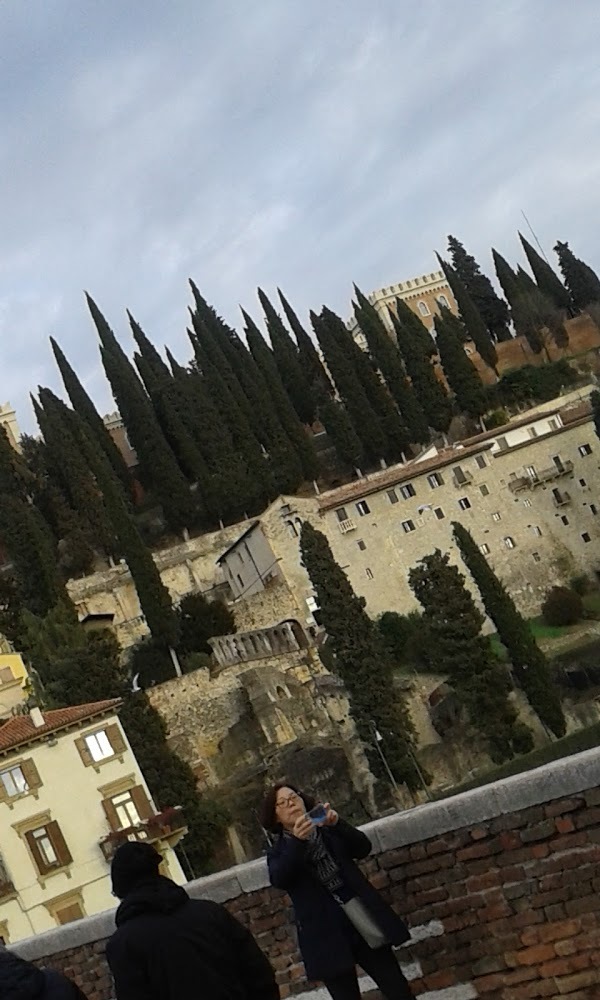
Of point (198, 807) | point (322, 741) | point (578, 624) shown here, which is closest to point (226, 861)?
point (198, 807)

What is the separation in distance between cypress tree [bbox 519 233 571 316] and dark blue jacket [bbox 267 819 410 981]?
8970 centimetres

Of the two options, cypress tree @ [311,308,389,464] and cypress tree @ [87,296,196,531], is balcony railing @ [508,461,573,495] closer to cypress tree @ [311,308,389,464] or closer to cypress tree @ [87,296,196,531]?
cypress tree @ [311,308,389,464]

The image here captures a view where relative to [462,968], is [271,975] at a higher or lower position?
higher

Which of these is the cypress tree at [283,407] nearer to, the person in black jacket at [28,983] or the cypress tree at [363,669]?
the cypress tree at [363,669]

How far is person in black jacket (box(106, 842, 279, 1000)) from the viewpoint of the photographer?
15.0 feet

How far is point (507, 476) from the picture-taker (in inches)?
2383

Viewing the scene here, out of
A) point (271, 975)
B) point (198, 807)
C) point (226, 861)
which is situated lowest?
point (226, 861)

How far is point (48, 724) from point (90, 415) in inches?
1813

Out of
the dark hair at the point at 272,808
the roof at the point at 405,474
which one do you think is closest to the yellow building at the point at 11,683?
the roof at the point at 405,474

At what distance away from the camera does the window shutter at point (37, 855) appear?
3080cm

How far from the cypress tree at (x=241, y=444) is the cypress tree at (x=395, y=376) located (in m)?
11.0

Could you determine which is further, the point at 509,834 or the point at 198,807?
the point at 198,807

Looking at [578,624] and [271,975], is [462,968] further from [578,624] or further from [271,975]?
[578,624]

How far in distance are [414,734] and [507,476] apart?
939 inches
